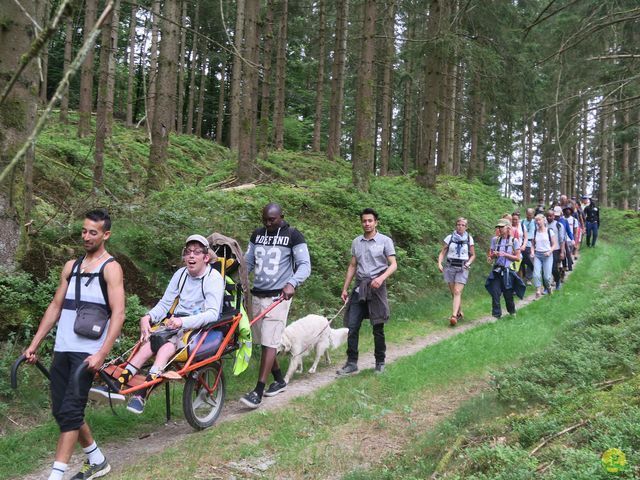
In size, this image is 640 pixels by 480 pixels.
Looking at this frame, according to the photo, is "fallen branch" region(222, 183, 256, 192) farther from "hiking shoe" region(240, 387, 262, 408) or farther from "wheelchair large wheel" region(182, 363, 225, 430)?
"wheelchair large wheel" region(182, 363, 225, 430)

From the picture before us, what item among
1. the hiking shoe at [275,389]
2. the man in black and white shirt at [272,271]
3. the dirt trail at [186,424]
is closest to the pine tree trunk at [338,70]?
the dirt trail at [186,424]

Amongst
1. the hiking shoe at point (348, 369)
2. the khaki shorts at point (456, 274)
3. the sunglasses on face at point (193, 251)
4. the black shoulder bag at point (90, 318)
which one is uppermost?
the sunglasses on face at point (193, 251)

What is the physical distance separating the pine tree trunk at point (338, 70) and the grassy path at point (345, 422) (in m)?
16.7

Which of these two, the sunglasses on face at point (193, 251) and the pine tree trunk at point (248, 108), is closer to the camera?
the sunglasses on face at point (193, 251)

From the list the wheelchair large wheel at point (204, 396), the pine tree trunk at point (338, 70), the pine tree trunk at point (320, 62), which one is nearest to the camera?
the wheelchair large wheel at point (204, 396)

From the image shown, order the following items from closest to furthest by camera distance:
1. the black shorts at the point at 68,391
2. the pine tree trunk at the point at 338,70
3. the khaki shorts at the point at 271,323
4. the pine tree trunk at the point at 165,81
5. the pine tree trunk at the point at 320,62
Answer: the black shorts at the point at 68,391
the khaki shorts at the point at 271,323
the pine tree trunk at the point at 165,81
the pine tree trunk at the point at 338,70
the pine tree trunk at the point at 320,62

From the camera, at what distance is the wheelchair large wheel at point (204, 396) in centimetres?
512

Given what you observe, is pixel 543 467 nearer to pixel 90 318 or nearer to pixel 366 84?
pixel 90 318

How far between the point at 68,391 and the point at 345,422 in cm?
286

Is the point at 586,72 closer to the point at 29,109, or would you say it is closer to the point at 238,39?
the point at 29,109

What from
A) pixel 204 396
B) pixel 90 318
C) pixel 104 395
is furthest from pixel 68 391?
pixel 204 396

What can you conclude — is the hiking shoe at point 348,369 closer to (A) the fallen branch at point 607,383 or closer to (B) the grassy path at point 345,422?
(B) the grassy path at point 345,422

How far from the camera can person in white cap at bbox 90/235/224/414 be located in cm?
477

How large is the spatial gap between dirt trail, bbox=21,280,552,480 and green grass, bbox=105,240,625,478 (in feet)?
0.84
